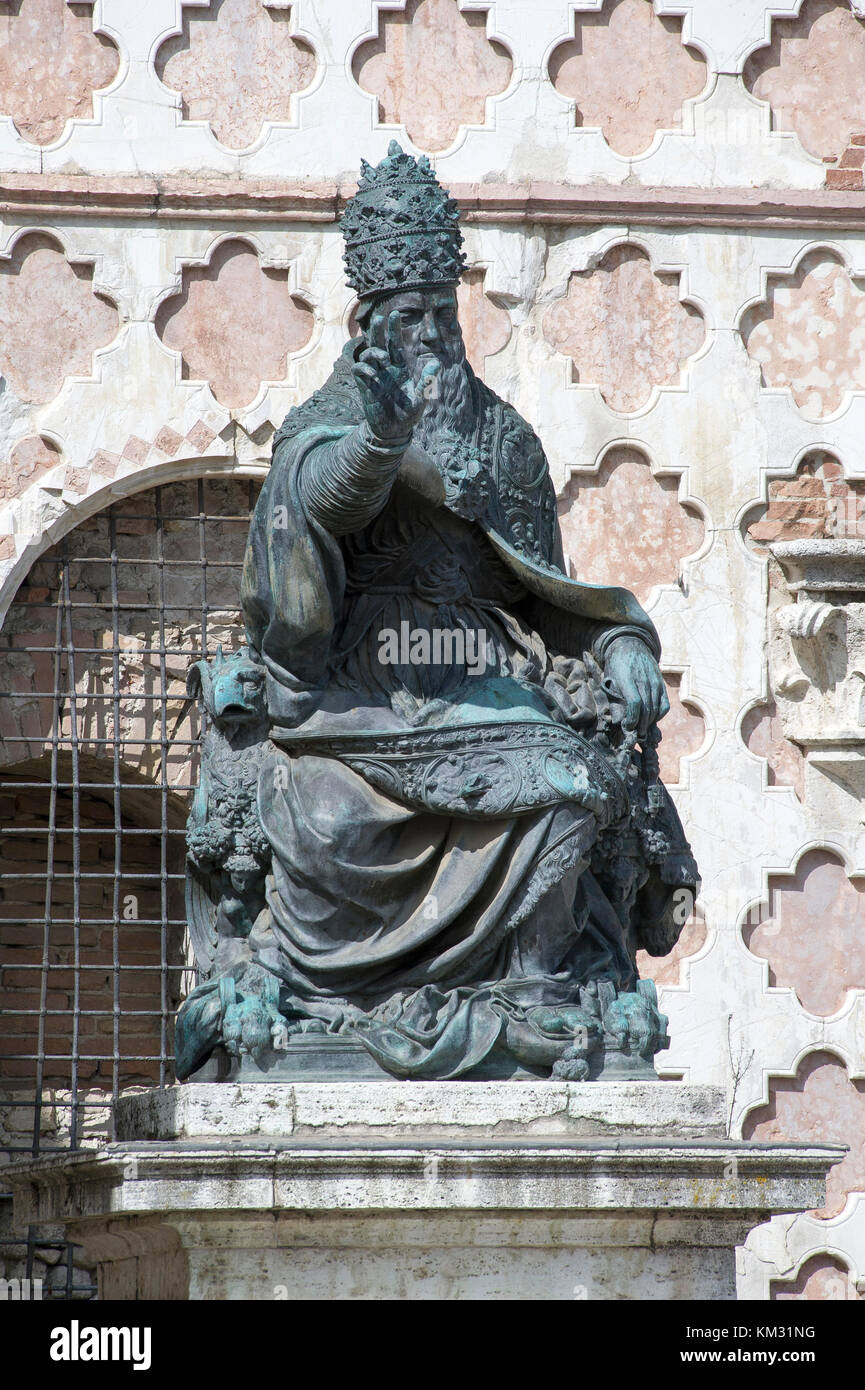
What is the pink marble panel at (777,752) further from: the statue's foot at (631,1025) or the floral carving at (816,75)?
the statue's foot at (631,1025)

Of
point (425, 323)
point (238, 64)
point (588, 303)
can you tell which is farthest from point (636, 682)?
point (238, 64)

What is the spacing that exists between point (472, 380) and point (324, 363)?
2282 mm

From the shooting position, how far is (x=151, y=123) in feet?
25.0

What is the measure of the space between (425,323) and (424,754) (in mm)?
989

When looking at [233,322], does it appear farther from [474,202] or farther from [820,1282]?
[820,1282]

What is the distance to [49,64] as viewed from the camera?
767 centimetres

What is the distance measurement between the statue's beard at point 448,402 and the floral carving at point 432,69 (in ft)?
8.67

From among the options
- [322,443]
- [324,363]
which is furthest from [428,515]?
[324,363]

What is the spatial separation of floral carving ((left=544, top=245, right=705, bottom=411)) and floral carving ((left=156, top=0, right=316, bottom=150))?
1.14 m

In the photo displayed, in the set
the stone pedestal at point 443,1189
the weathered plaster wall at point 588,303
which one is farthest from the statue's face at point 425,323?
the weathered plaster wall at point 588,303

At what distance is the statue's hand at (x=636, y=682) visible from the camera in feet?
16.9

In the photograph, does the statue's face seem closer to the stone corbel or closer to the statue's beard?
the statue's beard

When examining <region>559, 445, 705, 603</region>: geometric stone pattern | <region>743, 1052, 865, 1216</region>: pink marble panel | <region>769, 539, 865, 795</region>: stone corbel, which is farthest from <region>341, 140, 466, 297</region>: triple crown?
<region>743, 1052, 865, 1216</region>: pink marble panel

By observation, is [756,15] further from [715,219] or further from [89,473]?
[89,473]
